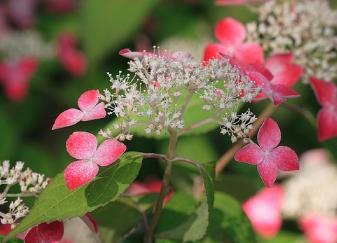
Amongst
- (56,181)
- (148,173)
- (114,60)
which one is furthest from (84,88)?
(56,181)

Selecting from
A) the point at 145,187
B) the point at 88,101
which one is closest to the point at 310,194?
the point at 145,187

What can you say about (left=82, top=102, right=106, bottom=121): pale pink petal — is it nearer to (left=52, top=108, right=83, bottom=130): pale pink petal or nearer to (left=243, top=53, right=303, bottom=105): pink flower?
(left=52, top=108, right=83, bottom=130): pale pink petal

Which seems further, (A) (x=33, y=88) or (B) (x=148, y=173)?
(A) (x=33, y=88)

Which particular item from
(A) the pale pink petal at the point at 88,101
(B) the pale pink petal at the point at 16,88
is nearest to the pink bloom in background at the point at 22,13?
(B) the pale pink petal at the point at 16,88

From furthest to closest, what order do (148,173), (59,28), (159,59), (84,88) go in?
(59,28)
(84,88)
(148,173)
(159,59)

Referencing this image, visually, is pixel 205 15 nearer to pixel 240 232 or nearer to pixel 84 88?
pixel 84 88

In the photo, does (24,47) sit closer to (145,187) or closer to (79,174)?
(145,187)

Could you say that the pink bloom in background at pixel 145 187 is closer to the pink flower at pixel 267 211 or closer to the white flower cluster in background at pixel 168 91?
the pink flower at pixel 267 211

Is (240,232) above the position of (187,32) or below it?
above
